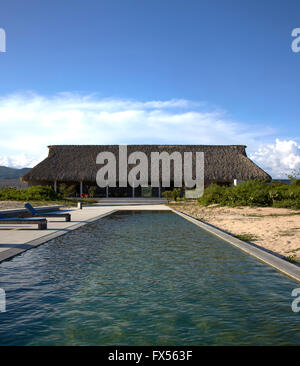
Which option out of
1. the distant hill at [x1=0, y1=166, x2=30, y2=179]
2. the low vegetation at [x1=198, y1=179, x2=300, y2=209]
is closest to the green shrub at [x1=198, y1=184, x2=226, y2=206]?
the low vegetation at [x1=198, y1=179, x2=300, y2=209]

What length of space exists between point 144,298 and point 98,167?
34.4 metres

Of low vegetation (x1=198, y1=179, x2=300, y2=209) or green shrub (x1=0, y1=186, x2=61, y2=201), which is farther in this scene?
green shrub (x1=0, y1=186, x2=61, y2=201)

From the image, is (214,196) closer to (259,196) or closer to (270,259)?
(259,196)

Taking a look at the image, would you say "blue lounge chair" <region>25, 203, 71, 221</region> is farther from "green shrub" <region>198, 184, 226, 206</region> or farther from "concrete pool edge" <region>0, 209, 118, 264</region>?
"green shrub" <region>198, 184, 226, 206</region>

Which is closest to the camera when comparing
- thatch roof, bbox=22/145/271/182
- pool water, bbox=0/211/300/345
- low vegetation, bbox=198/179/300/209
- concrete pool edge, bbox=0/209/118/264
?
pool water, bbox=0/211/300/345

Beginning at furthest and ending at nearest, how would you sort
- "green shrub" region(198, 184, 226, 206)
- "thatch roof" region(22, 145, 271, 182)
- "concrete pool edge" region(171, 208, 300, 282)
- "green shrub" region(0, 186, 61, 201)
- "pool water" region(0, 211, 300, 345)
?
1. "thatch roof" region(22, 145, 271, 182)
2. "green shrub" region(0, 186, 61, 201)
3. "green shrub" region(198, 184, 226, 206)
4. "concrete pool edge" region(171, 208, 300, 282)
5. "pool water" region(0, 211, 300, 345)

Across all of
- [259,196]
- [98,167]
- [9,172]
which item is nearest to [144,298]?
[259,196]

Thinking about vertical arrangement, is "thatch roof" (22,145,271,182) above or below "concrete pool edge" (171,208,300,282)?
above

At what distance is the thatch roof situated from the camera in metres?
37.8

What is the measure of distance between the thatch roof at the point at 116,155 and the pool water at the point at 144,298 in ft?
99.0

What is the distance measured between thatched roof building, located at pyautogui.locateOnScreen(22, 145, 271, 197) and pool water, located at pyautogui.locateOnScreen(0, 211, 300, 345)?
A: 30059 mm

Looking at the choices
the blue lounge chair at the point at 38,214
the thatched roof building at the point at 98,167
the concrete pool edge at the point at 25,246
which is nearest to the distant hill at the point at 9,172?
the thatched roof building at the point at 98,167
